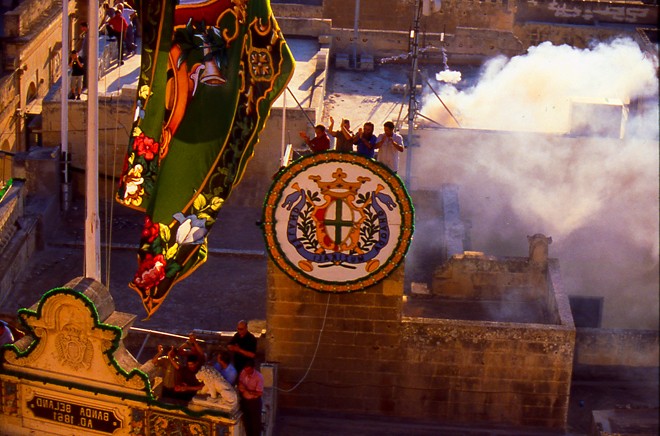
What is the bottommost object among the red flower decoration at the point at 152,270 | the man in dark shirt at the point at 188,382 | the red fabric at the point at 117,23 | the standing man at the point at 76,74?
the man in dark shirt at the point at 188,382

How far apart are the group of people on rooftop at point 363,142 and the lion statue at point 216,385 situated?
4.66 m

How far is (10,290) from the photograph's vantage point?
3381 cm

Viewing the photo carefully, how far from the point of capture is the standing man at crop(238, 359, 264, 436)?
26688mm

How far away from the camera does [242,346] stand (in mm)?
28234

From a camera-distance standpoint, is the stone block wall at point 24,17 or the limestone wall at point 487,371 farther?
the stone block wall at point 24,17

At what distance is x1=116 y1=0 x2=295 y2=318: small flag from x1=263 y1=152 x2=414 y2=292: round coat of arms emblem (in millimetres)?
1043

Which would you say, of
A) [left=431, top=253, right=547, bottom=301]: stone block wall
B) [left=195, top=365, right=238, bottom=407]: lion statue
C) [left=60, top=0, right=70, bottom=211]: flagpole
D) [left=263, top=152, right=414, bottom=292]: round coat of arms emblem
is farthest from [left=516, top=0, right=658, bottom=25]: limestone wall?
[left=195, top=365, right=238, bottom=407]: lion statue

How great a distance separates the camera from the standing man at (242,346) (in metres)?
28.2

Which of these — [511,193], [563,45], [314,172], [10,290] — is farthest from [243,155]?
[563,45]

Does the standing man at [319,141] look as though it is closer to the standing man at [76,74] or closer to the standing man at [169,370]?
the standing man at [169,370]

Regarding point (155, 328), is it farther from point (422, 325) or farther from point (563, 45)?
point (563, 45)

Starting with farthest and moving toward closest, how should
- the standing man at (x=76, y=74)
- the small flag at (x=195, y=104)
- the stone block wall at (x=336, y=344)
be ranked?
the standing man at (x=76, y=74), the stone block wall at (x=336, y=344), the small flag at (x=195, y=104)

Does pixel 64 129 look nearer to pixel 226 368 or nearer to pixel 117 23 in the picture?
pixel 117 23

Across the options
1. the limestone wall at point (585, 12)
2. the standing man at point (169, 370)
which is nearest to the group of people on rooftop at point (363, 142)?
the standing man at point (169, 370)
